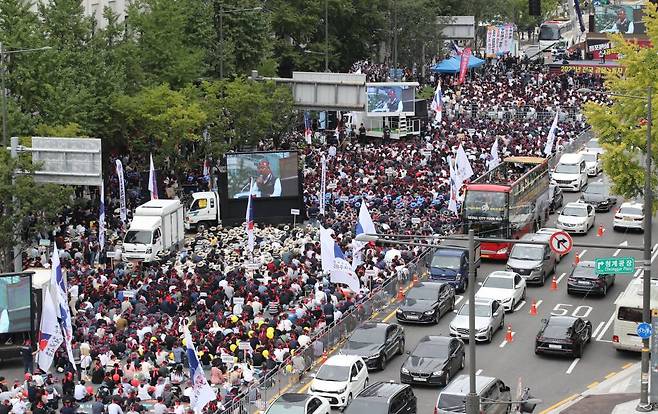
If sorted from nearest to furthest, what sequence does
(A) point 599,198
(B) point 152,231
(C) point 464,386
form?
(C) point 464,386 → (B) point 152,231 → (A) point 599,198

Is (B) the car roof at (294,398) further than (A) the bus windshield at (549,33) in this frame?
No

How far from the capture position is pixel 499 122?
90.6 m

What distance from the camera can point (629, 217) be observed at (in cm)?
6262

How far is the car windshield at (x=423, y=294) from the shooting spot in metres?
49.2

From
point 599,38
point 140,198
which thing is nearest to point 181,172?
point 140,198

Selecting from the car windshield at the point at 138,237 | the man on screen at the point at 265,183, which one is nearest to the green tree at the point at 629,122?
the man on screen at the point at 265,183

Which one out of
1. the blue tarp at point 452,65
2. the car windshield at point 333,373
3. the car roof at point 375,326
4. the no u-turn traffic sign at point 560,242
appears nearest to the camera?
the no u-turn traffic sign at point 560,242

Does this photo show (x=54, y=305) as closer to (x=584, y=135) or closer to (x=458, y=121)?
(x=584, y=135)

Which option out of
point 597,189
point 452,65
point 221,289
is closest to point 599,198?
point 597,189

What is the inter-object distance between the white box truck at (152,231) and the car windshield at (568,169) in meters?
22.8

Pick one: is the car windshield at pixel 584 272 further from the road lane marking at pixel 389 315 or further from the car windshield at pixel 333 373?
the car windshield at pixel 333 373

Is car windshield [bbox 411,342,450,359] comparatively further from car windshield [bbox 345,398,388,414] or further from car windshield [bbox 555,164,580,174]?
car windshield [bbox 555,164,580,174]

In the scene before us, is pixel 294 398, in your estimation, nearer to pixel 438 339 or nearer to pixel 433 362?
pixel 433 362

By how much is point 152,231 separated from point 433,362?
18617mm
